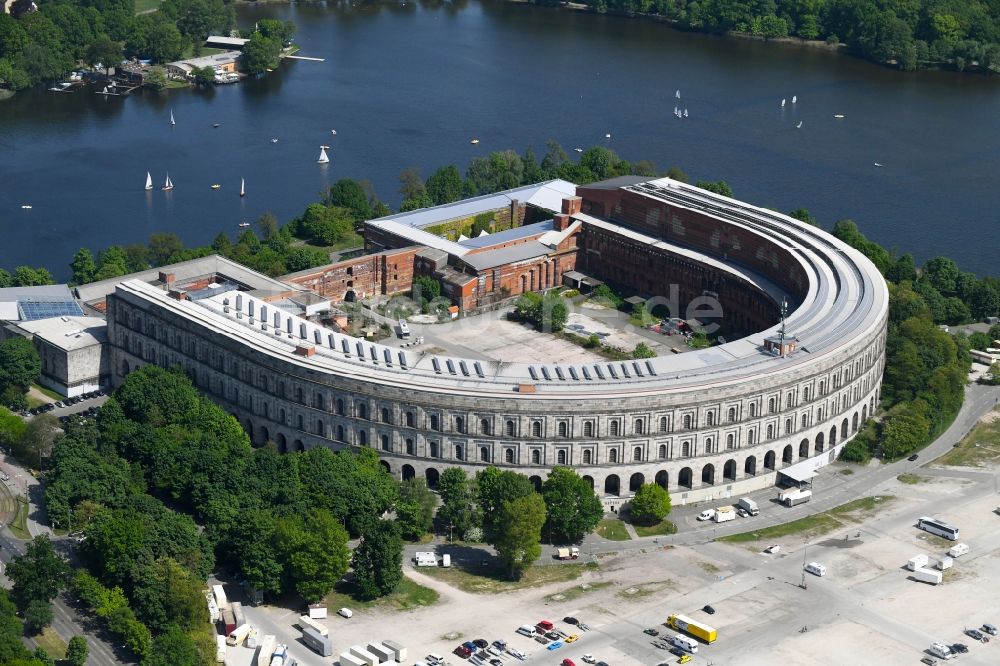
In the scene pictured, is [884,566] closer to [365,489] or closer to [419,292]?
[365,489]

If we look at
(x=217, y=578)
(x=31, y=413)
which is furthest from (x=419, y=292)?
(x=217, y=578)

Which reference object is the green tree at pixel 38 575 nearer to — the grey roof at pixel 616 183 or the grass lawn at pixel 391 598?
the grass lawn at pixel 391 598

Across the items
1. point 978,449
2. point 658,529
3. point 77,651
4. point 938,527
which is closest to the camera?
point 77,651

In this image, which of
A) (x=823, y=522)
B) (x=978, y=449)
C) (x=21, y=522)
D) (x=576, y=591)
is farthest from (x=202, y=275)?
(x=978, y=449)

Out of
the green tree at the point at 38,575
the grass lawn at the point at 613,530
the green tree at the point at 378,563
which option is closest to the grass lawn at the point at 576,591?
the grass lawn at the point at 613,530

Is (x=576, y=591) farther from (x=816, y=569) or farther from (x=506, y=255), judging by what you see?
(x=506, y=255)

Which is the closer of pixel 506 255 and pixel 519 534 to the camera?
pixel 519 534
